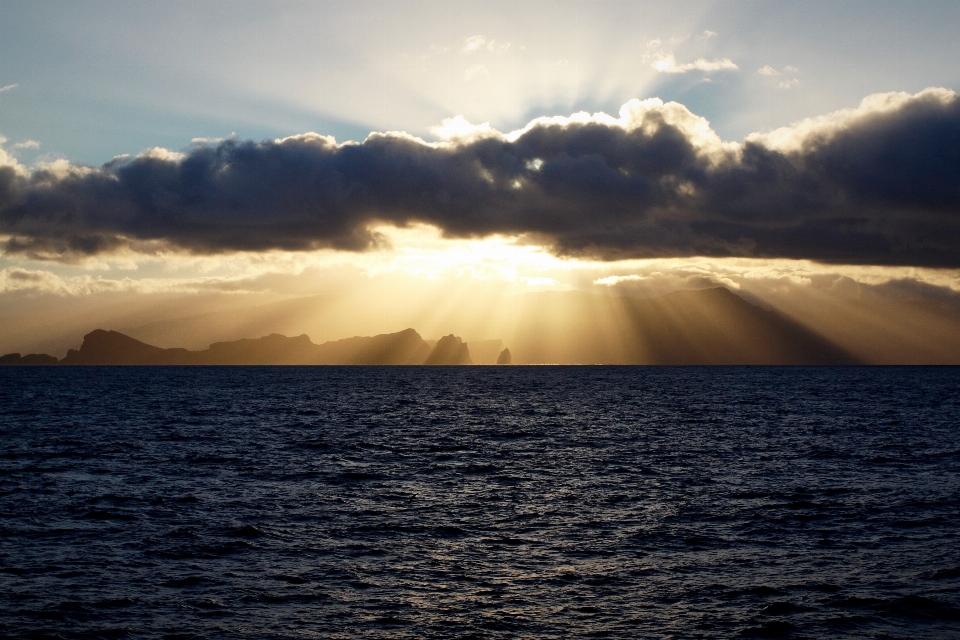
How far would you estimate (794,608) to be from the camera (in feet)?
67.4

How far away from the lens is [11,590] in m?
21.6

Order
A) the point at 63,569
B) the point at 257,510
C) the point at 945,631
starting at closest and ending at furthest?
the point at 945,631
the point at 63,569
the point at 257,510

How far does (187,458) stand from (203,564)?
26.8 m

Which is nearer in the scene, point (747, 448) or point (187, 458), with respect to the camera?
point (187, 458)

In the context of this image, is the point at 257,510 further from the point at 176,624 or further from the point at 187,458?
the point at 187,458

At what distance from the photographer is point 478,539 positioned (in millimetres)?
27547

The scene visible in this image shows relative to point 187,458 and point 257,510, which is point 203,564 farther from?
point 187,458

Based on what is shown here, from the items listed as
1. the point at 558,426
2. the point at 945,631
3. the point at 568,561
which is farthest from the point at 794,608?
the point at 558,426

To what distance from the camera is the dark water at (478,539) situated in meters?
19.8

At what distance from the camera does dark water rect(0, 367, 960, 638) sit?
19.8m

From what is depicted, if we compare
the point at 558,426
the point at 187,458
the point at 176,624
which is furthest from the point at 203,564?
the point at 558,426

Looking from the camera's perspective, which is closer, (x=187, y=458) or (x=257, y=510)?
(x=257, y=510)

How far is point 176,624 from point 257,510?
13.4 m

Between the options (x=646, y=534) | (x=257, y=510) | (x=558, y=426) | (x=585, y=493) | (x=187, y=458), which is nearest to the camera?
(x=646, y=534)
